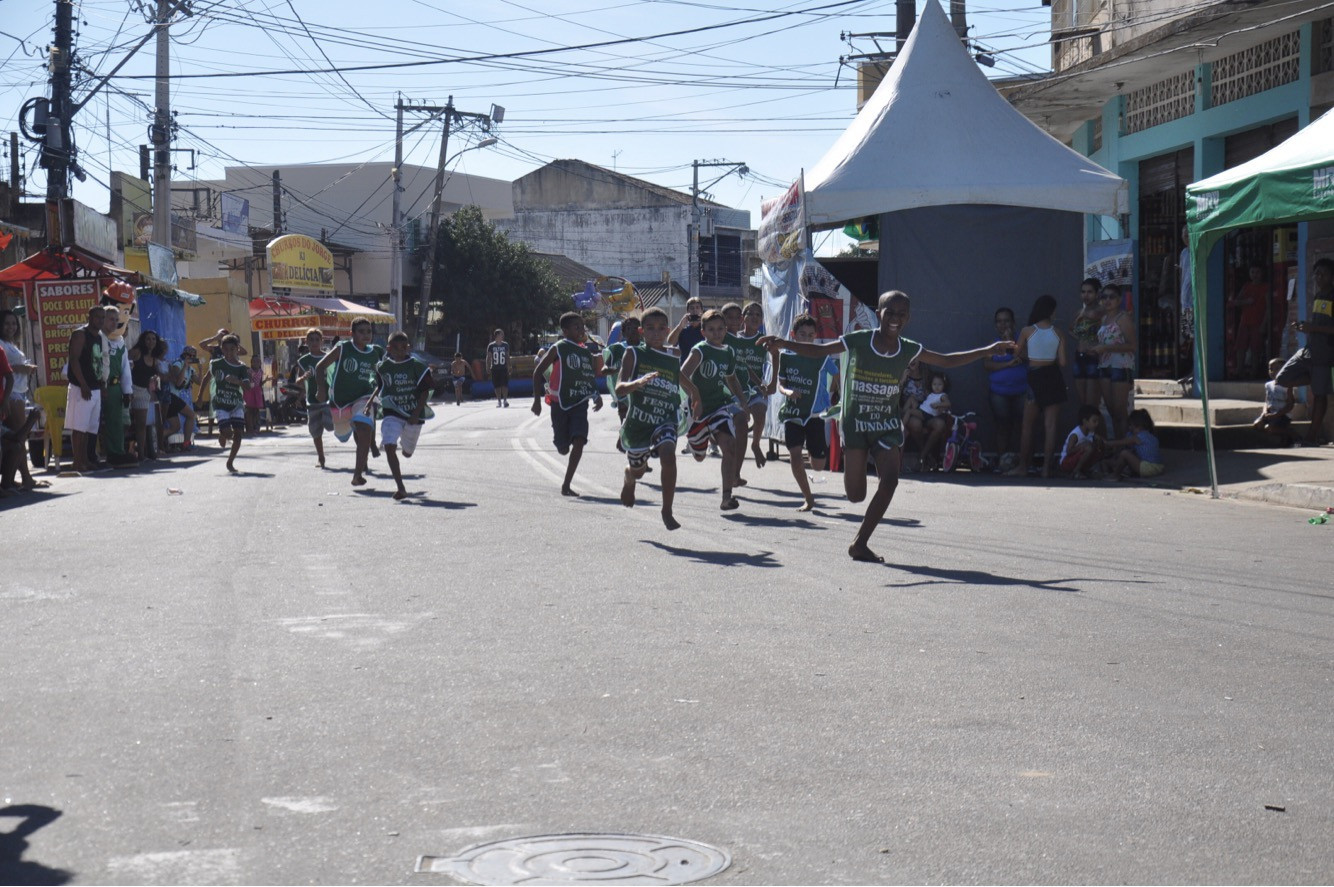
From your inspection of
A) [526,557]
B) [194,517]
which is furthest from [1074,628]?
[194,517]

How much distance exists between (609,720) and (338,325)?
36.3 meters

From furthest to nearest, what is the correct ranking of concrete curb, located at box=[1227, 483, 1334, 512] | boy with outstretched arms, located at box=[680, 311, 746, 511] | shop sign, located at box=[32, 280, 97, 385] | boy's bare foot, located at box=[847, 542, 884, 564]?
shop sign, located at box=[32, 280, 97, 385] → concrete curb, located at box=[1227, 483, 1334, 512] → boy with outstretched arms, located at box=[680, 311, 746, 511] → boy's bare foot, located at box=[847, 542, 884, 564]

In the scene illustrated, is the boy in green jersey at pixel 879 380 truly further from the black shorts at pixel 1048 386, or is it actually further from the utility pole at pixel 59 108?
the utility pole at pixel 59 108

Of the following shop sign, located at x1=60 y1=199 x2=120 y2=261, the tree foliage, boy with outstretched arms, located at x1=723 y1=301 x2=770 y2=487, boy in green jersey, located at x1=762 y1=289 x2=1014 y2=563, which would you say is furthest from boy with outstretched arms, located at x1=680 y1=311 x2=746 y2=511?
the tree foliage

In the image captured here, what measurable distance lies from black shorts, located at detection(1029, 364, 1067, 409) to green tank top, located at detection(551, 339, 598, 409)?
5.06 metres

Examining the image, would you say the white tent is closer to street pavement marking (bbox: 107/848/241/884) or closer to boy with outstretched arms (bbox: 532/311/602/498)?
boy with outstretched arms (bbox: 532/311/602/498)

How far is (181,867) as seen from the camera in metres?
3.94

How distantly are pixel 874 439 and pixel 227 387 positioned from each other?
39.8 feet

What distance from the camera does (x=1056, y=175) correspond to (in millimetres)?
17234

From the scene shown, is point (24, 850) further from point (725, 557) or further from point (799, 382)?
point (799, 382)

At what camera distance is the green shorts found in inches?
400

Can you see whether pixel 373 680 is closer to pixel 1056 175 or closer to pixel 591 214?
pixel 1056 175

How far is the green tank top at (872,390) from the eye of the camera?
10.2m

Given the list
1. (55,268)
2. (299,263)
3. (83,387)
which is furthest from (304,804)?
(299,263)
